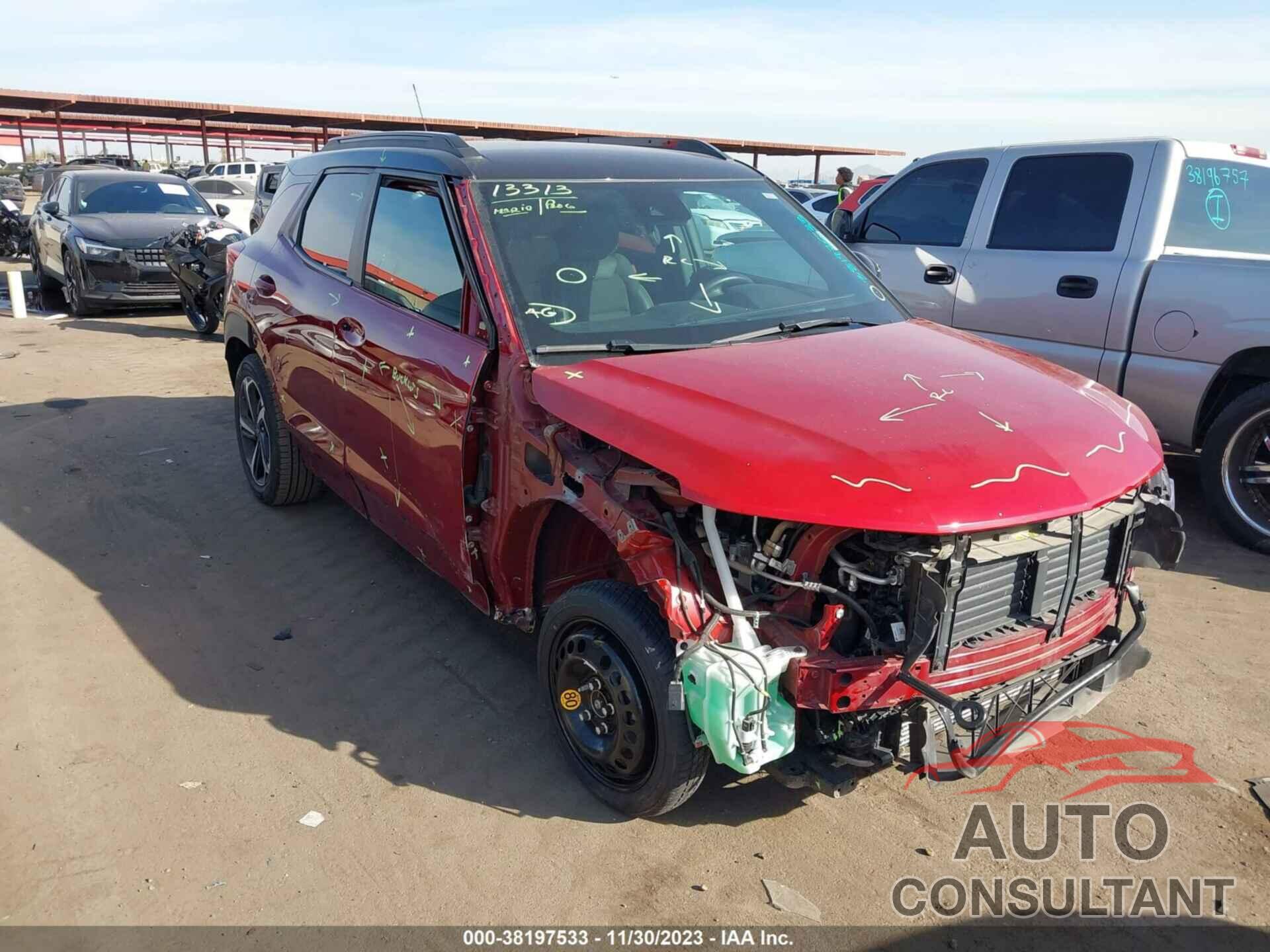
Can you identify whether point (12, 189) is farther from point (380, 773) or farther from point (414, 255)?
point (380, 773)

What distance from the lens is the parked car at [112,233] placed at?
12516 millimetres

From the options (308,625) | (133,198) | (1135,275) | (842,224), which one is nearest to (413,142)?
(308,625)

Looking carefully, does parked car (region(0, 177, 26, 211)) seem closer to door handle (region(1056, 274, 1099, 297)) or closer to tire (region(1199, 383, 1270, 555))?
door handle (region(1056, 274, 1099, 297))

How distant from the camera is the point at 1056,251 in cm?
610

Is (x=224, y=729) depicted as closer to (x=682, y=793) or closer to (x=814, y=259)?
(x=682, y=793)

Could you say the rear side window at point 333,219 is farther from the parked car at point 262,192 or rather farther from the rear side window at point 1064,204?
the parked car at point 262,192

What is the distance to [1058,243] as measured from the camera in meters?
6.12

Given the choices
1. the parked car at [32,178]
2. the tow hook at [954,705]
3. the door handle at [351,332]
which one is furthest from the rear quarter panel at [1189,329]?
the parked car at [32,178]

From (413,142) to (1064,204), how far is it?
13.3 ft

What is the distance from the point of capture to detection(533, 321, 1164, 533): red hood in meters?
2.61

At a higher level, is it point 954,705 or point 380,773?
point 954,705

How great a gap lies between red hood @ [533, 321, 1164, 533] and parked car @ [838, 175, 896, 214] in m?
4.23

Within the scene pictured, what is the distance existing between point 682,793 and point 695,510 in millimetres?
872

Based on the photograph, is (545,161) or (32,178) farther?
(32,178)
